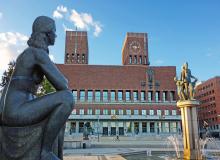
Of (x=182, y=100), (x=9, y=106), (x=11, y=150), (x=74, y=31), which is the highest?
(x=74, y=31)

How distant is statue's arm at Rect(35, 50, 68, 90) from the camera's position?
3.02 metres

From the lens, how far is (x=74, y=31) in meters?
91.6

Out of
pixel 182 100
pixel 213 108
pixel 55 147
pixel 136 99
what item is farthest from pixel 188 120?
pixel 213 108

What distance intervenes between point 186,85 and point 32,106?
1034 cm

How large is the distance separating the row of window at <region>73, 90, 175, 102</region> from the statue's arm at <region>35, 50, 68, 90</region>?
71.5 meters

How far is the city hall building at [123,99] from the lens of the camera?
73000 mm

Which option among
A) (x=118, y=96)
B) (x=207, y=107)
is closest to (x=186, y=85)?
(x=118, y=96)

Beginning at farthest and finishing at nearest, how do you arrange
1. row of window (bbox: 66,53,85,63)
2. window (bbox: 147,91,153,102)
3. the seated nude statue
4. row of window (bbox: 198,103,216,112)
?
row of window (bbox: 198,103,216,112), row of window (bbox: 66,53,85,63), window (bbox: 147,91,153,102), the seated nude statue

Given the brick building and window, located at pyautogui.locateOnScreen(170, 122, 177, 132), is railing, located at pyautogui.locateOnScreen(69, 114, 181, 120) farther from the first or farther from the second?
the brick building

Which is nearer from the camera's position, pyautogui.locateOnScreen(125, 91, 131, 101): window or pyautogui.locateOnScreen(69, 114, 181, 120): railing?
pyautogui.locateOnScreen(69, 114, 181, 120): railing

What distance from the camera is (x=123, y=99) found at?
246ft

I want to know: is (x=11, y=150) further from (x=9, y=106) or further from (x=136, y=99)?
(x=136, y=99)

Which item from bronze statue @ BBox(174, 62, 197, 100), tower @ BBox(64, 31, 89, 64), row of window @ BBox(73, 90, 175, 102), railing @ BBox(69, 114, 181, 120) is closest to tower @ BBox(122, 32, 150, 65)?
tower @ BBox(64, 31, 89, 64)

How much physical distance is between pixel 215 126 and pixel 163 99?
1014 inches
